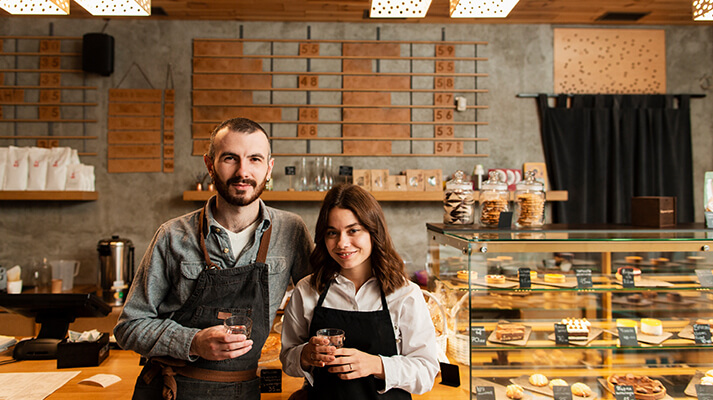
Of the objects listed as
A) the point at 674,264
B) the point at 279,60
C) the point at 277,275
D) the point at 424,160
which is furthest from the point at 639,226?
the point at 279,60

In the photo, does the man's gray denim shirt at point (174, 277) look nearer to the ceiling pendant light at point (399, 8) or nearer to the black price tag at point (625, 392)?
the ceiling pendant light at point (399, 8)

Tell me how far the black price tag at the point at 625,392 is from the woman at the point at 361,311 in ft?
3.54

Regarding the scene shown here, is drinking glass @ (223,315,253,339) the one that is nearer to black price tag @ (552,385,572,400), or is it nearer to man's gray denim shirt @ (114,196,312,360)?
man's gray denim shirt @ (114,196,312,360)

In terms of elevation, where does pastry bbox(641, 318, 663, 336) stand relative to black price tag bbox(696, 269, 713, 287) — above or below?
below

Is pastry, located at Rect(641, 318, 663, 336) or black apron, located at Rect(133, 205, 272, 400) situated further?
pastry, located at Rect(641, 318, 663, 336)

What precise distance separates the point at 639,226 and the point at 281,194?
2.67 m

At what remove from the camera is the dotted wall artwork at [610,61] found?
14.2ft

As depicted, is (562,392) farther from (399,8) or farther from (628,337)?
(399,8)

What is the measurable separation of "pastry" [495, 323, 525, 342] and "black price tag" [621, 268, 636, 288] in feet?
1.81

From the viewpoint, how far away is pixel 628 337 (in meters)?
2.09

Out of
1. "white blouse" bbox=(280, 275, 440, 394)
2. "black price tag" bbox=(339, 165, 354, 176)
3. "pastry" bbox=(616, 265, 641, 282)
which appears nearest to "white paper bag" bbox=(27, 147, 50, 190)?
"black price tag" bbox=(339, 165, 354, 176)

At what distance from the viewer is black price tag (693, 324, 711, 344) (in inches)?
83.1

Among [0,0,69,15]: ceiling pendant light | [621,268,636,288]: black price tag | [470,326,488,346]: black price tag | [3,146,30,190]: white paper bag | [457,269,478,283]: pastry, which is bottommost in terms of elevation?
[470,326,488,346]: black price tag

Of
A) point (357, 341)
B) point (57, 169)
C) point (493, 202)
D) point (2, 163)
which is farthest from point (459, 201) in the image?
point (2, 163)
